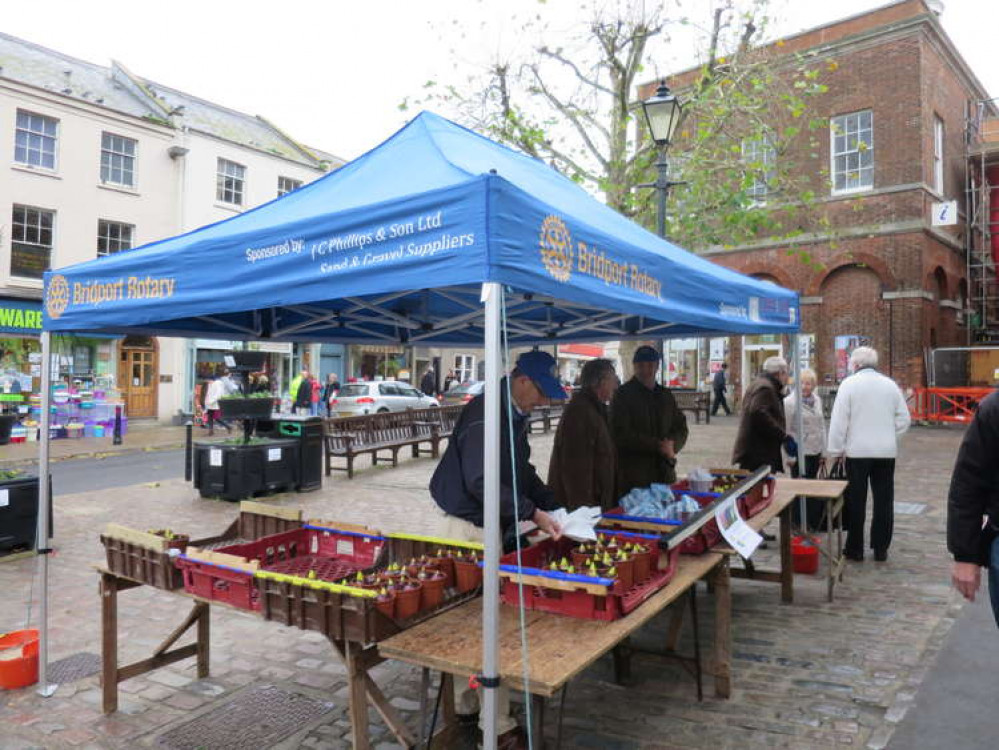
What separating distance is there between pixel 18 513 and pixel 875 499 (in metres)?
8.53

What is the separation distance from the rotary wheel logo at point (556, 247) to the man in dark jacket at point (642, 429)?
115 inches

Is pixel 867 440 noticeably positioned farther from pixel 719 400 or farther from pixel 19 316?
pixel 19 316

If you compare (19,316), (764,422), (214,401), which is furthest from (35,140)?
(764,422)

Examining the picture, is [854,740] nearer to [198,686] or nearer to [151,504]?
[198,686]

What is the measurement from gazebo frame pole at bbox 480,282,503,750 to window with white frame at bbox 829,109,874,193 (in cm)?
2232

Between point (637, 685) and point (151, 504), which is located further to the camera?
point (151, 504)

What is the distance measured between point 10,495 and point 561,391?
20.5 ft

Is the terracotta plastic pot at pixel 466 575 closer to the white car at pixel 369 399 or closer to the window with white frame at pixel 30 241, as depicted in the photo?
the white car at pixel 369 399

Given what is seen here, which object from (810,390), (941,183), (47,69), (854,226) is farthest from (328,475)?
(941,183)

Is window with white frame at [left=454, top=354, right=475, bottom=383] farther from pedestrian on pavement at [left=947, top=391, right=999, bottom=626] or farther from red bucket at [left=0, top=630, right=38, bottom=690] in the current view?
pedestrian on pavement at [left=947, top=391, right=999, bottom=626]

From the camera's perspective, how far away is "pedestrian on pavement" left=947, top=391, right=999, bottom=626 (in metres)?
2.83

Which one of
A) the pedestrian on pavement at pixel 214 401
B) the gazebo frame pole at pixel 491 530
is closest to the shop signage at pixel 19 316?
the pedestrian on pavement at pixel 214 401

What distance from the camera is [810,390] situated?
25.8 ft

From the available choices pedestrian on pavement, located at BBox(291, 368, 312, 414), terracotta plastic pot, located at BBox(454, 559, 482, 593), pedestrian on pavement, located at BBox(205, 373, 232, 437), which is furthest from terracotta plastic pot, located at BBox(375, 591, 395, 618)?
pedestrian on pavement, located at BBox(205, 373, 232, 437)
